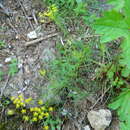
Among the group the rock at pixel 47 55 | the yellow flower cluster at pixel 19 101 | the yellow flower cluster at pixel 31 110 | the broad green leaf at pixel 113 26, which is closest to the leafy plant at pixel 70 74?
the rock at pixel 47 55

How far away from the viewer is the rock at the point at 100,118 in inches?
78.3

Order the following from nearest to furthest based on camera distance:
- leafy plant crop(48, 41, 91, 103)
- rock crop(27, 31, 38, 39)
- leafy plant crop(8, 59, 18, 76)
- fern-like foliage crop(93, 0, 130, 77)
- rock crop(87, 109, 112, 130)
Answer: fern-like foliage crop(93, 0, 130, 77) → rock crop(87, 109, 112, 130) → leafy plant crop(48, 41, 91, 103) → leafy plant crop(8, 59, 18, 76) → rock crop(27, 31, 38, 39)

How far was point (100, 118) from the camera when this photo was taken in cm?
200

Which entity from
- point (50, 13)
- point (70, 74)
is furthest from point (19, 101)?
point (50, 13)

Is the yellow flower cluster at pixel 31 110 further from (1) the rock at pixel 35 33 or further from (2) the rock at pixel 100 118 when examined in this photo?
(1) the rock at pixel 35 33

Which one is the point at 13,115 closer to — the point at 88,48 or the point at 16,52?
the point at 16,52

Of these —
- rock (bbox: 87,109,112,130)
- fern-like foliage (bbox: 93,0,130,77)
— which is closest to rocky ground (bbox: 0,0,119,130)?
rock (bbox: 87,109,112,130)

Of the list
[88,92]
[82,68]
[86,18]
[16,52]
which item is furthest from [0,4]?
[88,92]

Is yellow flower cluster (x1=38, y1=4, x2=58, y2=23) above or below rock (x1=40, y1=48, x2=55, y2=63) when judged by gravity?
above

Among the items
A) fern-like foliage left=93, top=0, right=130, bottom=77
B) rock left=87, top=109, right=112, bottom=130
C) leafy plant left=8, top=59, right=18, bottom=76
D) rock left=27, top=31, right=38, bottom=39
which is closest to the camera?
fern-like foliage left=93, top=0, right=130, bottom=77

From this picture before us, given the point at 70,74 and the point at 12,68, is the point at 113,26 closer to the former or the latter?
the point at 70,74

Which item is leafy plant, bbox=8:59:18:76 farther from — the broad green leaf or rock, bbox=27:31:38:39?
the broad green leaf

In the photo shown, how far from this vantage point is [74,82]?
213 centimetres

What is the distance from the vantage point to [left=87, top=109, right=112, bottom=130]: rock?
1.99 meters
